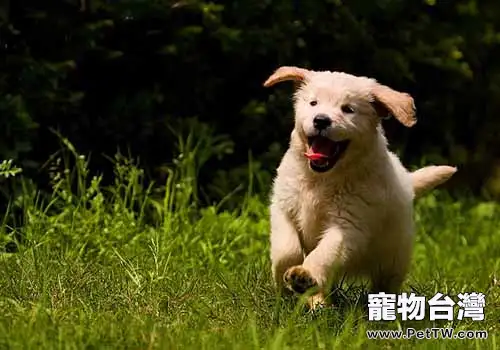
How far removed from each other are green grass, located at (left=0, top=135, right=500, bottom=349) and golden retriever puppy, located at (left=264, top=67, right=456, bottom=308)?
0.73ft

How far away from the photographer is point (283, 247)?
480 centimetres

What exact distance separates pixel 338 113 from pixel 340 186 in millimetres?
326

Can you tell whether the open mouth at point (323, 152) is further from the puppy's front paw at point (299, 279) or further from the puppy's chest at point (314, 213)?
the puppy's front paw at point (299, 279)

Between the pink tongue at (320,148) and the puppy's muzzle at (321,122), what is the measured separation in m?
0.11

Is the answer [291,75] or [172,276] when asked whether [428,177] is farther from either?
[172,276]

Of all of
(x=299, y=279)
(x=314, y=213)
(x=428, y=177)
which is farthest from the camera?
(x=428, y=177)

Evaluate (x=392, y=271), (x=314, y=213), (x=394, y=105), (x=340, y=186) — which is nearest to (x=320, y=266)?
(x=314, y=213)

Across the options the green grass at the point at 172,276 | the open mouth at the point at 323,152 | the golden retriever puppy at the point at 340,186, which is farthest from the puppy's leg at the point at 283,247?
the open mouth at the point at 323,152

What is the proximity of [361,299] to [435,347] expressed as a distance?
0.65m

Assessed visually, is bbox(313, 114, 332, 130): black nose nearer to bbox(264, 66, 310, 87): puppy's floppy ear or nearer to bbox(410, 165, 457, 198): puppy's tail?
Result: bbox(264, 66, 310, 87): puppy's floppy ear

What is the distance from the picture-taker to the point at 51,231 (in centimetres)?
575

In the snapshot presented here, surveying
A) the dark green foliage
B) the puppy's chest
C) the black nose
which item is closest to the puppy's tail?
the puppy's chest

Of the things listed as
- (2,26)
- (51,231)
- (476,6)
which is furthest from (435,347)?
(476,6)

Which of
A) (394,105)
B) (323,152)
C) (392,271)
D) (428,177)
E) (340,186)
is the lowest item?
(392,271)
